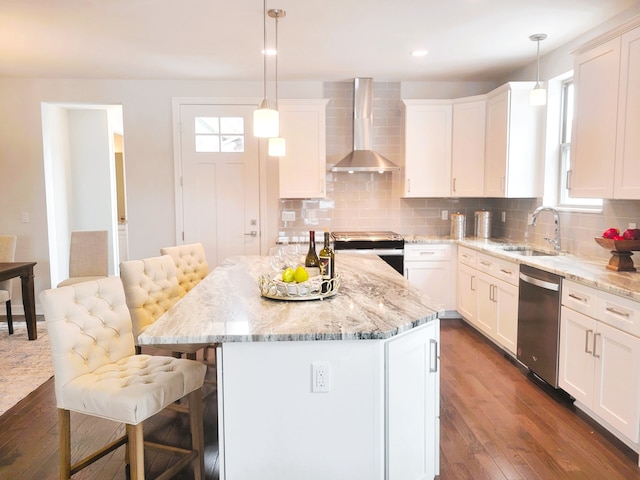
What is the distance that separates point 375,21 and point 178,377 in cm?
278

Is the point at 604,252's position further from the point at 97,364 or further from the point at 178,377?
the point at 97,364

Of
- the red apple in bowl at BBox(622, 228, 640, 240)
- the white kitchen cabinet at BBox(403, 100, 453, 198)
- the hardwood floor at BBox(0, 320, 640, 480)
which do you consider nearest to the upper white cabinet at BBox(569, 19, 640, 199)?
the red apple in bowl at BBox(622, 228, 640, 240)

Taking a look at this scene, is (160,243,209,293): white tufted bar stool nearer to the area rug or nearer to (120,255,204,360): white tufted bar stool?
(120,255,204,360): white tufted bar stool

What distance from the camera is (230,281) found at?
2.70 meters

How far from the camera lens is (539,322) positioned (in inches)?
123

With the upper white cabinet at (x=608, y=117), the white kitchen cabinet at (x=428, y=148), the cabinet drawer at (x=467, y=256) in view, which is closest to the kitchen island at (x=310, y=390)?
the upper white cabinet at (x=608, y=117)

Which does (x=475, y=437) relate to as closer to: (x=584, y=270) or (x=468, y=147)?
(x=584, y=270)

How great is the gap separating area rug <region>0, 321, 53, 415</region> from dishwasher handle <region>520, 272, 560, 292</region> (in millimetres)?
3577

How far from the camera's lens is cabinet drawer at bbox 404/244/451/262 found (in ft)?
15.6

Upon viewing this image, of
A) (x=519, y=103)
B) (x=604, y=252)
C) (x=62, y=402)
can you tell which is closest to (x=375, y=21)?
(x=519, y=103)

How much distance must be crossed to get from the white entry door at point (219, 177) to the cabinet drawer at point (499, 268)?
2.45 meters

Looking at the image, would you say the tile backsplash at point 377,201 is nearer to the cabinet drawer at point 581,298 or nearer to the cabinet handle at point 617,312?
the cabinet drawer at point 581,298

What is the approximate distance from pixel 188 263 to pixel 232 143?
2249 millimetres

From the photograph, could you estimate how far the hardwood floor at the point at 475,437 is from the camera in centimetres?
227
